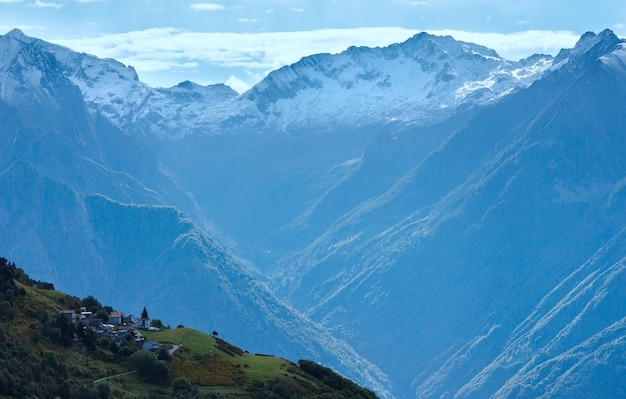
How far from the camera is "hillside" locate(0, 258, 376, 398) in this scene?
139m

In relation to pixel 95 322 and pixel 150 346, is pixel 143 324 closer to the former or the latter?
pixel 95 322

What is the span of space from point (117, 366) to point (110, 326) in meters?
15.0

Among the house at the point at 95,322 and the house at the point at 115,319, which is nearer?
the house at the point at 95,322

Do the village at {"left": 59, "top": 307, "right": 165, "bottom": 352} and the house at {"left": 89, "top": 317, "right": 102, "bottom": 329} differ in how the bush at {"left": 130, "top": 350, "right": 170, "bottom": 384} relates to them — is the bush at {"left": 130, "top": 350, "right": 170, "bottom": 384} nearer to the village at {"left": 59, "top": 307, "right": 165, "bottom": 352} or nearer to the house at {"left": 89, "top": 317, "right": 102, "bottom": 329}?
the village at {"left": 59, "top": 307, "right": 165, "bottom": 352}

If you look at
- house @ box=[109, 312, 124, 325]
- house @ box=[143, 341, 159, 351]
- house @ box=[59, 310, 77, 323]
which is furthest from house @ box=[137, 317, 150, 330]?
house @ box=[143, 341, 159, 351]

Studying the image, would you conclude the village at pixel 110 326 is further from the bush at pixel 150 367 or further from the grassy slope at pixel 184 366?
the bush at pixel 150 367

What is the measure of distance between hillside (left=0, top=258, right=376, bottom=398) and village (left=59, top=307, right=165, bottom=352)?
4.86 ft

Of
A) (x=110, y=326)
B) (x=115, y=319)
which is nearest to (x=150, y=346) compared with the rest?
(x=110, y=326)

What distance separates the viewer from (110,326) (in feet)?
560

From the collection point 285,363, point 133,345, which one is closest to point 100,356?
point 133,345

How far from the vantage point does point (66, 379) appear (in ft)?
468

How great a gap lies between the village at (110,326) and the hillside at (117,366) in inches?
58.3

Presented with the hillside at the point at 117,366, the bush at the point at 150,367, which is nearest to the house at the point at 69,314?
the hillside at the point at 117,366

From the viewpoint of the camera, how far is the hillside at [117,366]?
139 metres
